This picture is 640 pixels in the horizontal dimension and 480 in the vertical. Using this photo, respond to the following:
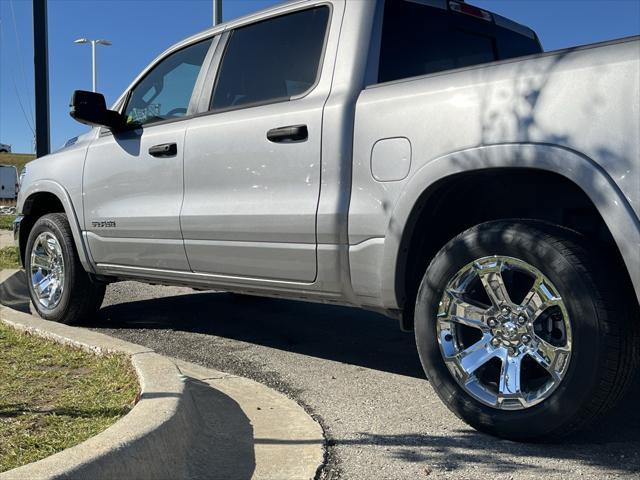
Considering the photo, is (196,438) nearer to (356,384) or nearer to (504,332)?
(356,384)

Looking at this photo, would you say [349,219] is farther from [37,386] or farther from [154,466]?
[37,386]

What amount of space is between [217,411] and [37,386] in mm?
1050

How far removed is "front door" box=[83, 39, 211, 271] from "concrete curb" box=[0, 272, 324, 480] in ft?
3.14

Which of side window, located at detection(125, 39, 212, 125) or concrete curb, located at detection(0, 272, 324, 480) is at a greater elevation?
side window, located at detection(125, 39, 212, 125)

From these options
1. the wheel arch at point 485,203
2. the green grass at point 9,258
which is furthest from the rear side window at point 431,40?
the green grass at point 9,258

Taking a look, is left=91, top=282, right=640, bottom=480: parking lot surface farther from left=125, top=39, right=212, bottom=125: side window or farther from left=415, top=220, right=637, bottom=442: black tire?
left=125, top=39, right=212, bottom=125: side window

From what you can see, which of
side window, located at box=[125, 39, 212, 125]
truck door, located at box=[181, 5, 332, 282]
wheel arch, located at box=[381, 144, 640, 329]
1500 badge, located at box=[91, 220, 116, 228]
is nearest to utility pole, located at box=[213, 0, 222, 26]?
side window, located at box=[125, 39, 212, 125]

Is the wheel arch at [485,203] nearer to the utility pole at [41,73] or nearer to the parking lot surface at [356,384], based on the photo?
the parking lot surface at [356,384]

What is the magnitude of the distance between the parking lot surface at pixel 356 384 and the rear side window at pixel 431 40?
1696 mm

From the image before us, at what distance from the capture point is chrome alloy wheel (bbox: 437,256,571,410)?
9.16 ft

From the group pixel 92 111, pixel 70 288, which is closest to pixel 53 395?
pixel 70 288

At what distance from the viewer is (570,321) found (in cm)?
268

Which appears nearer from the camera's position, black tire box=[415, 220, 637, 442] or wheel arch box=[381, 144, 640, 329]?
wheel arch box=[381, 144, 640, 329]

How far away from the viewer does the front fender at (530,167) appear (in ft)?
8.17
